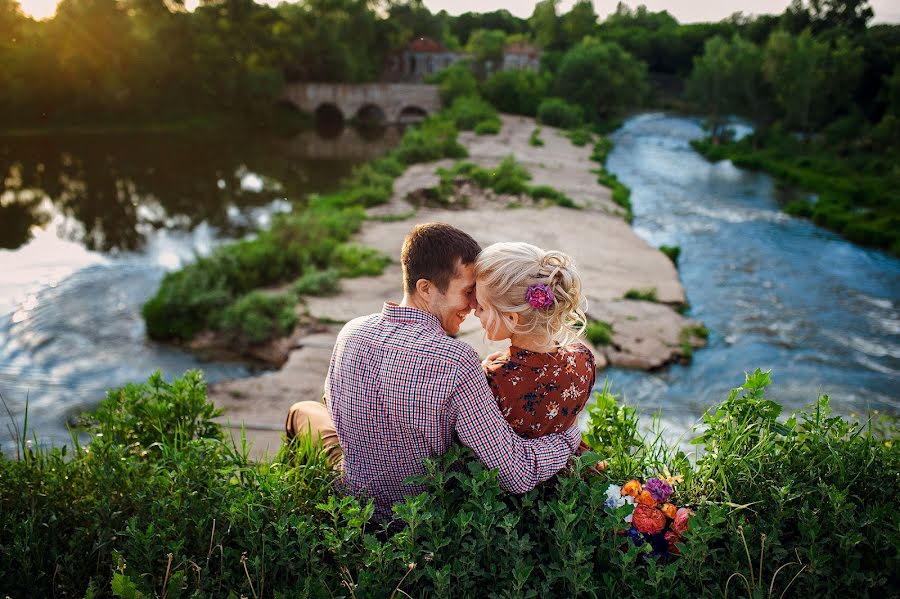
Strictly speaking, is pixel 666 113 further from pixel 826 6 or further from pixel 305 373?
pixel 305 373

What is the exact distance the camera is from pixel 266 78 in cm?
2692

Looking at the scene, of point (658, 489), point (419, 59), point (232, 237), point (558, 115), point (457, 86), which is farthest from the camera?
point (419, 59)

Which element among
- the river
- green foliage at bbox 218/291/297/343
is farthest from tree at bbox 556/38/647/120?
green foliage at bbox 218/291/297/343

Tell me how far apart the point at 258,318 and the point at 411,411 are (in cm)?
531

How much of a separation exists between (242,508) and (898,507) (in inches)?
78.4

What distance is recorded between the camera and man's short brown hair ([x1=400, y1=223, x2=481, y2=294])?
2.17 m

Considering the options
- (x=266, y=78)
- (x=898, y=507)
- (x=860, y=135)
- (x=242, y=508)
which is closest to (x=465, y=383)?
(x=242, y=508)

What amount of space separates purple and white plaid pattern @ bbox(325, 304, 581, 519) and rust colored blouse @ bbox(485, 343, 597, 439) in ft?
0.22

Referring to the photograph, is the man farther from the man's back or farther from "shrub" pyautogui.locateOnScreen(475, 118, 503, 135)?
"shrub" pyautogui.locateOnScreen(475, 118, 503, 135)

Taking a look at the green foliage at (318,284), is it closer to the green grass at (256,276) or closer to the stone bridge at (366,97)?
the green grass at (256,276)

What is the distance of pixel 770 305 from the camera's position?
8859 millimetres

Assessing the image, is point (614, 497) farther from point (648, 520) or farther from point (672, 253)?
point (672, 253)

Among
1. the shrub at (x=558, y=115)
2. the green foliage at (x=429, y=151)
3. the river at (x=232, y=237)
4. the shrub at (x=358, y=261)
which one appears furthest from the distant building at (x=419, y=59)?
the shrub at (x=358, y=261)

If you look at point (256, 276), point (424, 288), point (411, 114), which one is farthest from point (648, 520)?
point (411, 114)
